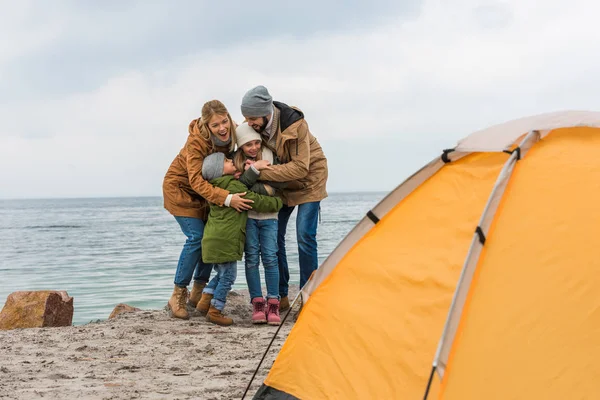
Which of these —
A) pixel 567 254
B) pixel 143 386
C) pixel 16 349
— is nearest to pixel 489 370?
pixel 567 254

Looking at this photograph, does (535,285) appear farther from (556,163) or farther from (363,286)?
(363,286)

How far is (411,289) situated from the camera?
333 centimetres

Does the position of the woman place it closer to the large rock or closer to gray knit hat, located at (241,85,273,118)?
gray knit hat, located at (241,85,273,118)

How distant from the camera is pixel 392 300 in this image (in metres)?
3.40

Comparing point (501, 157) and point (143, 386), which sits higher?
point (501, 157)

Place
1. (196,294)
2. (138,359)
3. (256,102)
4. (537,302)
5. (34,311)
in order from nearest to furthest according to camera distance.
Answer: (537,302), (138,359), (256,102), (196,294), (34,311)

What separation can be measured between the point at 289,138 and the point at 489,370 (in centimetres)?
342

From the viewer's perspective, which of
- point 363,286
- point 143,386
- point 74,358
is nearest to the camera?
point 363,286

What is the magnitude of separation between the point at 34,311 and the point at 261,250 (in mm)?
2939

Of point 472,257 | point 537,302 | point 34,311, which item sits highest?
point 472,257

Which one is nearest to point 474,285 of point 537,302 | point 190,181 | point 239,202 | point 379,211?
point 537,302

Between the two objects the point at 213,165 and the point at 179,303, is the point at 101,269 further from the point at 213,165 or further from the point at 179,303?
the point at 213,165

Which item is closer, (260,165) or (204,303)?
(260,165)

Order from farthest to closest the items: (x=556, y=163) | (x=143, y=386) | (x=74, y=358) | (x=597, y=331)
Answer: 1. (x=74, y=358)
2. (x=143, y=386)
3. (x=556, y=163)
4. (x=597, y=331)
